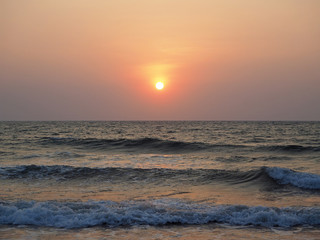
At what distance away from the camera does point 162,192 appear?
558 inches

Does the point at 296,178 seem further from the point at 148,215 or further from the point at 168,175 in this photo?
the point at 148,215

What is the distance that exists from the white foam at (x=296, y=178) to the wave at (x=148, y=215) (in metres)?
4.86

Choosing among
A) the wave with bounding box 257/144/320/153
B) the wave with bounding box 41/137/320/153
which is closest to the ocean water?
the wave with bounding box 257/144/320/153

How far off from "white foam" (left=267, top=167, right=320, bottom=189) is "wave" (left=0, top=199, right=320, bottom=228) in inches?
191

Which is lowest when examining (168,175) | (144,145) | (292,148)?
(168,175)

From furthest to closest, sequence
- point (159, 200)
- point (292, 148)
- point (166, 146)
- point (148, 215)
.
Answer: point (166, 146) < point (292, 148) < point (159, 200) < point (148, 215)

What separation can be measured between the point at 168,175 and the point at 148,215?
772 centimetres

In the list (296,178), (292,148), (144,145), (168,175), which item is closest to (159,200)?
(168,175)

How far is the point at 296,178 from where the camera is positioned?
16.4 meters

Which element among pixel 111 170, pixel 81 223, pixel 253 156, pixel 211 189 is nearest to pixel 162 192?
pixel 211 189

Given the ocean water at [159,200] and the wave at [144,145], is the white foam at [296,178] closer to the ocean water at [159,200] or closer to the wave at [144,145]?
the ocean water at [159,200]

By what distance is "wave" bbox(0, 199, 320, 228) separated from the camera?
394 inches

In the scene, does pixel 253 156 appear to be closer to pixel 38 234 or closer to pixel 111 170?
pixel 111 170

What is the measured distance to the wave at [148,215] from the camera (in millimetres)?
10016
